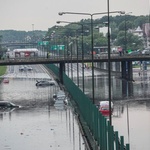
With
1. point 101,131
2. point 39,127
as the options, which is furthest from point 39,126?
point 101,131

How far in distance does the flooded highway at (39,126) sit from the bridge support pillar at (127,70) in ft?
107

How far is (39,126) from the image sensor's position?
179 feet

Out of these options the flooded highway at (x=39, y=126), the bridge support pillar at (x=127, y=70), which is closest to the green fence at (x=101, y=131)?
the flooded highway at (x=39, y=126)

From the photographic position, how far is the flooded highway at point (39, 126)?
43.6 meters

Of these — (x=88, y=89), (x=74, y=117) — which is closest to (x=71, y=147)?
(x=74, y=117)

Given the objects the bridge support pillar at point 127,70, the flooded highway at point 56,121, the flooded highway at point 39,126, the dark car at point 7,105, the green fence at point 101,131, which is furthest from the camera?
the bridge support pillar at point 127,70

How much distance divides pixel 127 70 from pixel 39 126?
2576 inches

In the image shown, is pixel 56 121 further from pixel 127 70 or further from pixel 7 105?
pixel 127 70

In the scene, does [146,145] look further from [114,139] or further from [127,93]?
[127,93]

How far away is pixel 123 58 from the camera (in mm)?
111125

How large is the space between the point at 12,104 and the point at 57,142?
1186 inches

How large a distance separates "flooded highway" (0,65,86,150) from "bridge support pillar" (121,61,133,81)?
32675 millimetres

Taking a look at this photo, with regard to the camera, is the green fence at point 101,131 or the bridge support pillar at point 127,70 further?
the bridge support pillar at point 127,70

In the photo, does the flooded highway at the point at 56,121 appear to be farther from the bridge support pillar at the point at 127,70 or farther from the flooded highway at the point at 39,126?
the bridge support pillar at the point at 127,70
